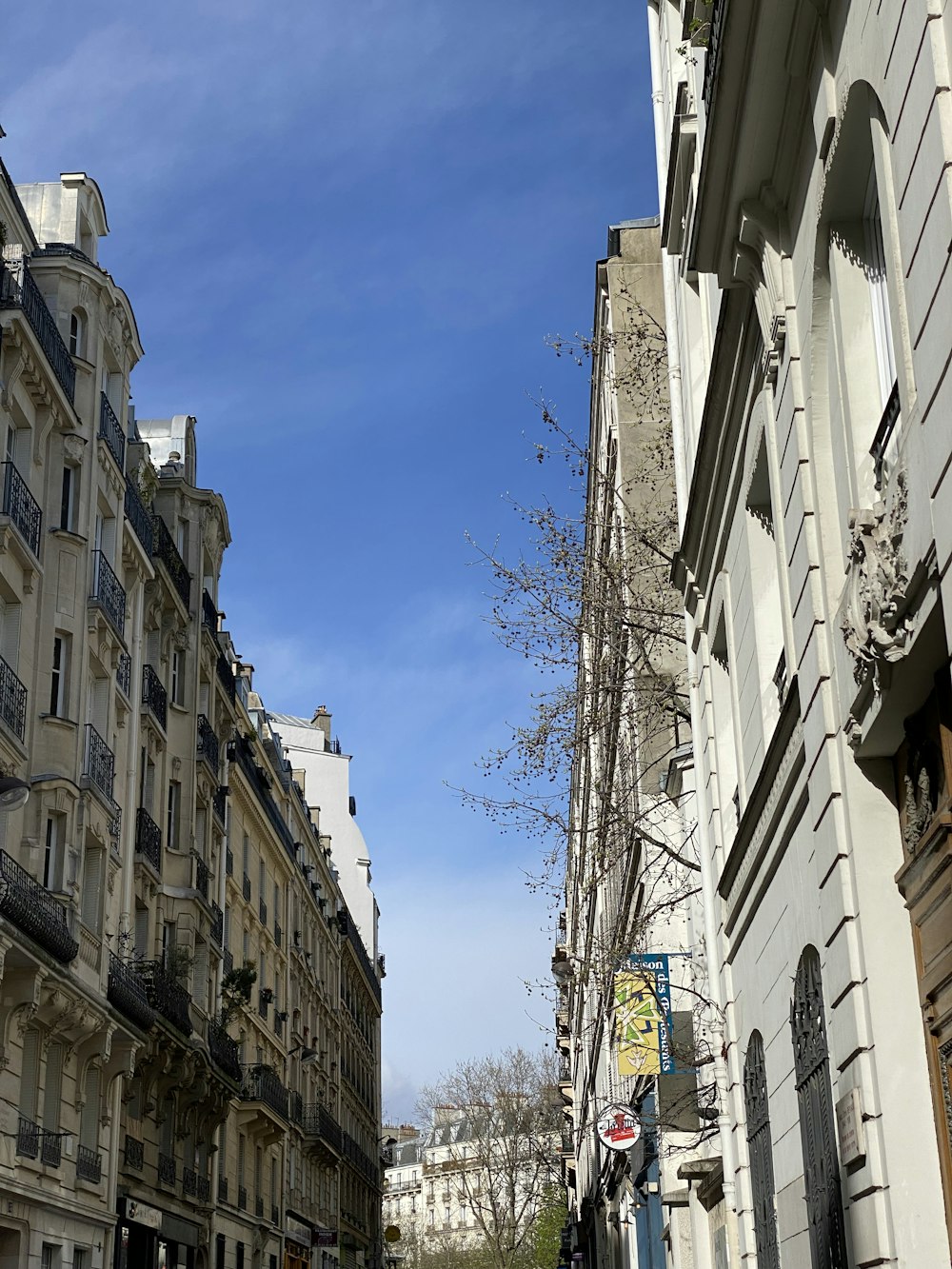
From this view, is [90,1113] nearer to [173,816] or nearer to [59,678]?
[59,678]

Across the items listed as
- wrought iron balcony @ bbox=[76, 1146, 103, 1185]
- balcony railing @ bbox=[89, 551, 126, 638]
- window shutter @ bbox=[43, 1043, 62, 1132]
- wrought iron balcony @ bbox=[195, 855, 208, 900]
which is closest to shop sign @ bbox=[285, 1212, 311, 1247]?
wrought iron balcony @ bbox=[195, 855, 208, 900]

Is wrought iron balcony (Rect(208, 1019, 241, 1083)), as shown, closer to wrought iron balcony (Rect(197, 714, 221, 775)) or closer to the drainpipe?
wrought iron balcony (Rect(197, 714, 221, 775))

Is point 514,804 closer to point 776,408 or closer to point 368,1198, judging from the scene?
point 776,408

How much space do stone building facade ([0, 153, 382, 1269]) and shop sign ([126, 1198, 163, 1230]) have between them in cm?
7

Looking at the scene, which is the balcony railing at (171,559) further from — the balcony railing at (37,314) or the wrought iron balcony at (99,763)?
the balcony railing at (37,314)

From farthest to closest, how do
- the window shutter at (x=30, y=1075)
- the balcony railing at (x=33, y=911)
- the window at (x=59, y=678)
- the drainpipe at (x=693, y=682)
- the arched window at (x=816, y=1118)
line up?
the window at (x=59, y=678) → the window shutter at (x=30, y=1075) → the balcony railing at (x=33, y=911) → the drainpipe at (x=693, y=682) → the arched window at (x=816, y=1118)

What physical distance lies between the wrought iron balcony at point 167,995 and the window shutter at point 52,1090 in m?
5.59

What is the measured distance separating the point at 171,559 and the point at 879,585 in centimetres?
2992

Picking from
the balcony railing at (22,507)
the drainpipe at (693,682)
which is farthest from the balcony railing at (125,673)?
the drainpipe at (693,682)

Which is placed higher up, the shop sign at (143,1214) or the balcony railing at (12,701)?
the balcony railing at (12,701)

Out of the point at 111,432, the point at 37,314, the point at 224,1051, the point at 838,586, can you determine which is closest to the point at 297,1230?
the point at 224,1051

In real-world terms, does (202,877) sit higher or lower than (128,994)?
higher

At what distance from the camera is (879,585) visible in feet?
23.8

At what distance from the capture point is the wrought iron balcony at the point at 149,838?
3195 cm
